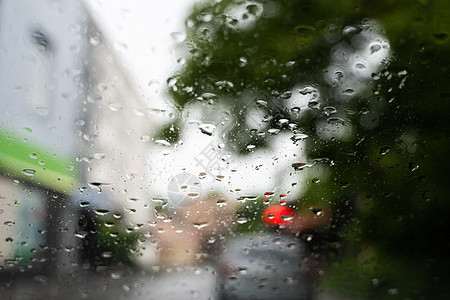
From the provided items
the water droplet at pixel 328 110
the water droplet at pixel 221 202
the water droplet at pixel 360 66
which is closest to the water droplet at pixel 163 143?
the water droplet at pixel 221 202

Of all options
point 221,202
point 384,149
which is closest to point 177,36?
point 221,202

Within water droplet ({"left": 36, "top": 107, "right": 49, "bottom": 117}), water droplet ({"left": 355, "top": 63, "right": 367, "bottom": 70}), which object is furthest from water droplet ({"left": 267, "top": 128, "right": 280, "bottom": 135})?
water droplet ({"left": 36, "top": 107, "right": 49, "bottom": 117})

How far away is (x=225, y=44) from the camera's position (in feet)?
3.74

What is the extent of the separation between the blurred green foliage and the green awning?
1.51ft

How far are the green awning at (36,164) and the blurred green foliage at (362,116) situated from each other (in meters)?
0.46

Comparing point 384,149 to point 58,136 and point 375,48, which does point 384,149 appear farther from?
point 58,136

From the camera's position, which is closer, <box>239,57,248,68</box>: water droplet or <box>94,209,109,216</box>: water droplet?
<box>94,209,109,216</box>: water droplet

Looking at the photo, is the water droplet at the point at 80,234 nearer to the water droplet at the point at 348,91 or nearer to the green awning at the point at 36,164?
the green awning at the point at 36,164

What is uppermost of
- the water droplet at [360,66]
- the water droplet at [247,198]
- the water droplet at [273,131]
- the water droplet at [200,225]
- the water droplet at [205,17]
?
the water droplet at [205,17]

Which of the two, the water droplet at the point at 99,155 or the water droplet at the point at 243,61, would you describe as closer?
the water droplet at the point at 99,155

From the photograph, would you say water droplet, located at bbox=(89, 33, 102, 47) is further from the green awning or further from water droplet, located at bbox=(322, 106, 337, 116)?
water droplet, located at bbox=(322, 106, 337, 116)

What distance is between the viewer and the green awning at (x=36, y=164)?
3.40 ft

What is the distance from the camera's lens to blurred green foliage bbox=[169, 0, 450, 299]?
1116mm

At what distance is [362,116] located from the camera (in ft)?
3.76
